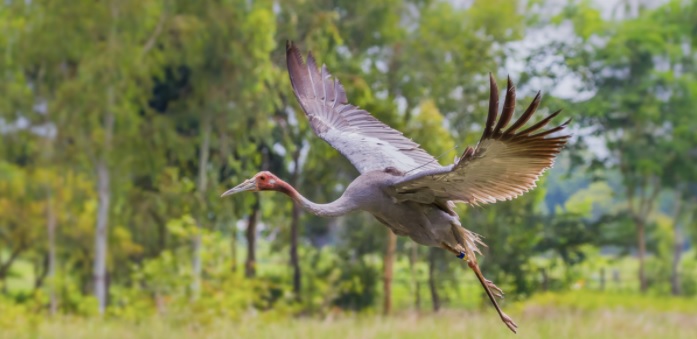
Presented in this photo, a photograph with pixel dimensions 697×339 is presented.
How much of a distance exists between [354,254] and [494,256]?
3.15 m

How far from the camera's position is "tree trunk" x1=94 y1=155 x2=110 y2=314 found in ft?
65.1

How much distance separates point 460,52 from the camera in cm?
2133

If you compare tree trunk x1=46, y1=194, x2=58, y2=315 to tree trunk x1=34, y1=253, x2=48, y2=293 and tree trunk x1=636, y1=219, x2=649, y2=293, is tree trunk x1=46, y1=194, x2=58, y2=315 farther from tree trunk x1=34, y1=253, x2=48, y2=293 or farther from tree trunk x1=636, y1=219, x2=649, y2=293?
tree trunk x1=636, y1=219, x2=649, y2=293

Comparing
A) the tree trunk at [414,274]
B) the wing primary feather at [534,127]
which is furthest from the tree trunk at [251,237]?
the wing primary feather at [534,127]

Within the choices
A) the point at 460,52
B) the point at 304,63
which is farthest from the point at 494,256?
the point at 304,63

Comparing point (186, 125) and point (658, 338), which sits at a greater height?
point (186, 125)

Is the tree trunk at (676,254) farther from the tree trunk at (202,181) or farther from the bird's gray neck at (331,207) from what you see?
the bird's gray neck at (331,207)

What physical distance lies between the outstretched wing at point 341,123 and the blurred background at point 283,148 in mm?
8851

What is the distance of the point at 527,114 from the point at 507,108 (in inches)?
3.1

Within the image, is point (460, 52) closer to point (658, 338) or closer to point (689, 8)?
point (689, 8)

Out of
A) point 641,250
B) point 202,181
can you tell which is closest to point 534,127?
point 202,181

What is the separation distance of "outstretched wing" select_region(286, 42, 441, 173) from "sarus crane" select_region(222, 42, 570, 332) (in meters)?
0.01

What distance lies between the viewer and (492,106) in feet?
14.2

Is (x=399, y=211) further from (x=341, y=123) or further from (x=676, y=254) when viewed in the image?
(x=676, y=254)
